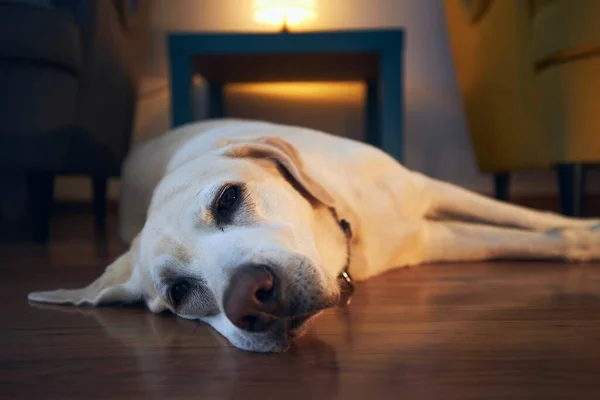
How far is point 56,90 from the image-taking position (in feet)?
7.29

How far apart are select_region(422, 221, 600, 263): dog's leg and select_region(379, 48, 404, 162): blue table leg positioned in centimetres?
78

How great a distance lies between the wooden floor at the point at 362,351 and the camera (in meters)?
0.82

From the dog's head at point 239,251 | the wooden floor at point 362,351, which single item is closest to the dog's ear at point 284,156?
the dog's head at point 239,251

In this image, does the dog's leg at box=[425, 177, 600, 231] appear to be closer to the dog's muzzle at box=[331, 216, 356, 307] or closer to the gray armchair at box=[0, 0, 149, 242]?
the dog's muzzle at box=[331, 216, 356, 307]

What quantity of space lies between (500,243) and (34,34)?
1.81 m

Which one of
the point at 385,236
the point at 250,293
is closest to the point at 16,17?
the point at 385,236

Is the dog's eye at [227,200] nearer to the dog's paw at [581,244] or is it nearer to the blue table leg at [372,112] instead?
the dog's paw at [581,244]

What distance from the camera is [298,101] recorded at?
12.3 feet

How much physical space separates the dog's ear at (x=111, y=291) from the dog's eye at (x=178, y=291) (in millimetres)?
133

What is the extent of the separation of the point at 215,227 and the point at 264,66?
1911 mm

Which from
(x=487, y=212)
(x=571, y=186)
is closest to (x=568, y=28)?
(x=571, y=186)

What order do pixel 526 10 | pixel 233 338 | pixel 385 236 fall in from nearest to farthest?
pixel 233 338 → pixel 385 236 → pixel 526 10

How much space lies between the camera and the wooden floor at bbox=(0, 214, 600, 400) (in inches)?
32.2

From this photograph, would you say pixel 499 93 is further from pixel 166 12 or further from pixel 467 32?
pixel 166 12
